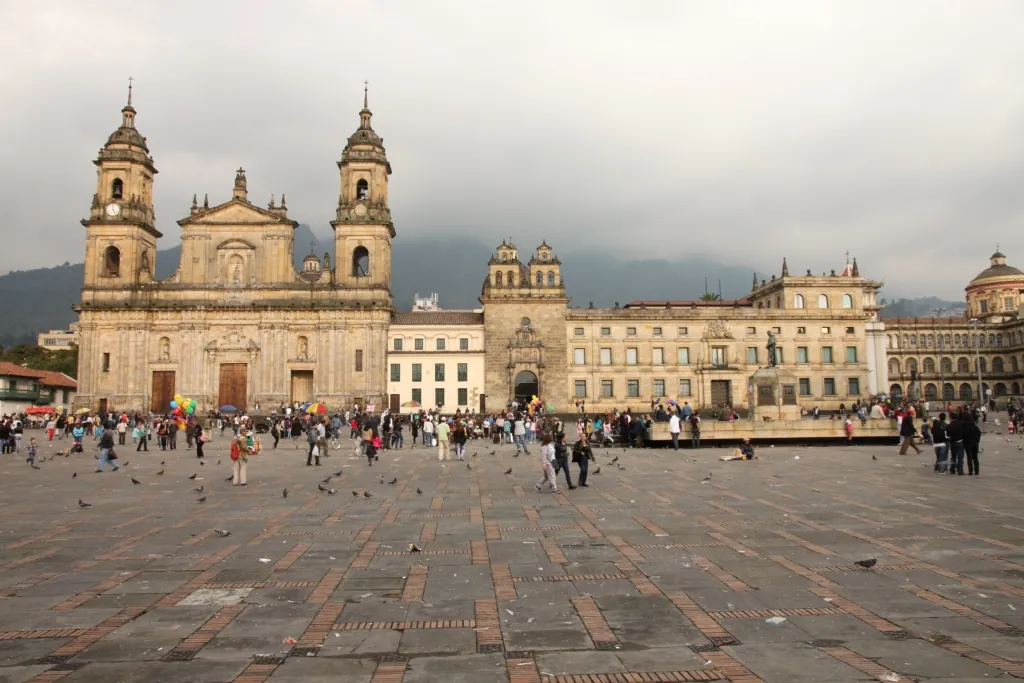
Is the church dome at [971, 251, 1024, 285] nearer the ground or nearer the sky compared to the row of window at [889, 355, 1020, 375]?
nearer the sky

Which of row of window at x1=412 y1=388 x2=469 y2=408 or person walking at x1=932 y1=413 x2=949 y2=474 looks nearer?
person walking at x1=932 y1=413 x2=949 y2=474

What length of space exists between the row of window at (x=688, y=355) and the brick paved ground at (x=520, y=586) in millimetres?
43958

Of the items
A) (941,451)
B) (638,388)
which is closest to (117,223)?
(638,388)

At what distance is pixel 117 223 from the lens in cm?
5706

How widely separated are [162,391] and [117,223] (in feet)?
46.4

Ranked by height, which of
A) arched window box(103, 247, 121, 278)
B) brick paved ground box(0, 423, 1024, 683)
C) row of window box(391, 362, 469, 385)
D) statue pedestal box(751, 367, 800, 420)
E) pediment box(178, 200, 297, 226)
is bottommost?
brick paved ground box(0, 423, 1024, 683)

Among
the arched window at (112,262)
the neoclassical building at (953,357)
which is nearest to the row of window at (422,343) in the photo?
the arched window at (112,262)

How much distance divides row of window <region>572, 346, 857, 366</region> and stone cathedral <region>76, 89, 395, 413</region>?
16690 millimetres

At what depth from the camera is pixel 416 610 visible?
704 cm

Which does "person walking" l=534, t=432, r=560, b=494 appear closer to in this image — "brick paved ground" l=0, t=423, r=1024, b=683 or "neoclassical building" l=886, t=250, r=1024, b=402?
"brick paved ground" l=0, t=423, r=1024, b=683

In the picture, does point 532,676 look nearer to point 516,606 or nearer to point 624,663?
point 624,663

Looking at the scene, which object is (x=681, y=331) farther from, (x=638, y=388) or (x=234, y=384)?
(x=234, y=384)

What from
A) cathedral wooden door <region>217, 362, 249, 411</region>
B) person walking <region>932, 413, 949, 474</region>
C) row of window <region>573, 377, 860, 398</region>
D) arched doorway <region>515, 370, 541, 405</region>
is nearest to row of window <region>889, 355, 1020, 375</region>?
row of window <region>573, 377, 860, 398</region>

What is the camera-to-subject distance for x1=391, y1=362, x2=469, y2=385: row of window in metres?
57.8
